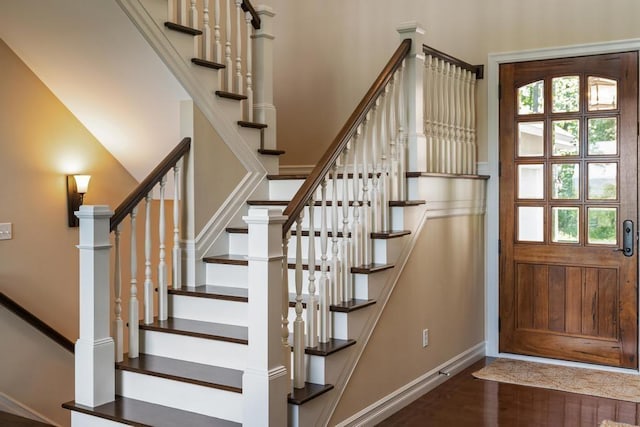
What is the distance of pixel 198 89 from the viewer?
4.15 m

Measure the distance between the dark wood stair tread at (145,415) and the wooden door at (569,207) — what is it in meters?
2.91

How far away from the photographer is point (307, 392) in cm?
327

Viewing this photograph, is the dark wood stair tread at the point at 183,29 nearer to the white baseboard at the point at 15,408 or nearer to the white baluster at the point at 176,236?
the white baluster at the point at 176,236

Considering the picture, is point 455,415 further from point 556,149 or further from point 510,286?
point 556,149

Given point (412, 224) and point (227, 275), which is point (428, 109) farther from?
point (227, 275)

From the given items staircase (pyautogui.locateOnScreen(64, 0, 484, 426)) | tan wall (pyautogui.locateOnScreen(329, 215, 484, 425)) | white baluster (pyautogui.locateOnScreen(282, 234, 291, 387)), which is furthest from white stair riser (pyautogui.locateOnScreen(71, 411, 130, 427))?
tan wall (pyautogui.locateOnScreen(329, 215, 484, 425))

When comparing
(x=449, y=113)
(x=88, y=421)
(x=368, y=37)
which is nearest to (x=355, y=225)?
(x=449, y=113)

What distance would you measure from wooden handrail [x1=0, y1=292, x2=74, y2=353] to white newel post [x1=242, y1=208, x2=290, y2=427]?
77.1 inches

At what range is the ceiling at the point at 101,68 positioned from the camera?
149 inches

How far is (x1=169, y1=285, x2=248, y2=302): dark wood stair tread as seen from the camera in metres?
3.81

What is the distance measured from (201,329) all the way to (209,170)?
3.32ft

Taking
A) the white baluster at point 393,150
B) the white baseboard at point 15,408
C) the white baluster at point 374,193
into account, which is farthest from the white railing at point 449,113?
the white baseboard at point 15,408

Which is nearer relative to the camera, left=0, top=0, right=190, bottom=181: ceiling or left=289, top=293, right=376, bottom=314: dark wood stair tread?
left=289, top=293, right=376, bottom=314: dark wood stair tread

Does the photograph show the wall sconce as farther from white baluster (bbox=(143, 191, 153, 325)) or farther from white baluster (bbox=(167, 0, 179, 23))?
white baluster (bbox=(167, 0, 179, 23))
